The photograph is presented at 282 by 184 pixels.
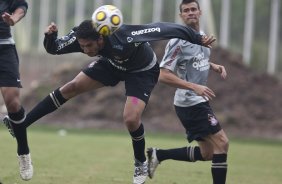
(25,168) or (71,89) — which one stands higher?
(71,89)

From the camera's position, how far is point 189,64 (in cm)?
968

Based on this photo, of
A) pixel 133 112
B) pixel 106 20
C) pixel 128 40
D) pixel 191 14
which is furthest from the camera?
pixel 191 14

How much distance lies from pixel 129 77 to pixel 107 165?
365cm

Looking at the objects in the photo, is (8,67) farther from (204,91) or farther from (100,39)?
(204,91)

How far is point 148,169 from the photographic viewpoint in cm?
1012

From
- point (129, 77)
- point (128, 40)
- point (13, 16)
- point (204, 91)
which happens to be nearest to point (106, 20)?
point (128, 40)

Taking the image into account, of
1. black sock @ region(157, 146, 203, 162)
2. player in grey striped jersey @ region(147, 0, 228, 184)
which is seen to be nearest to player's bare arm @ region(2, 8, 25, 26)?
player in grey striped jersey @ region(147, 0, 228, 184)

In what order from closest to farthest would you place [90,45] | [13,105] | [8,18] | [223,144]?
[90,45]
[8,18]
[13,105]
[223,144]

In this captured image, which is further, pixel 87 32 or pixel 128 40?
pixel 128 40

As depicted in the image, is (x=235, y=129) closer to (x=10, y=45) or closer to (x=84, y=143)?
(x=84, y=143)

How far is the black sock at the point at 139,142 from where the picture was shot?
9.21m

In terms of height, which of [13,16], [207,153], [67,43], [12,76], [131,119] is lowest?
[207,153]

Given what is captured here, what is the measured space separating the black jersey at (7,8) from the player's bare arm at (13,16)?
0.45ft

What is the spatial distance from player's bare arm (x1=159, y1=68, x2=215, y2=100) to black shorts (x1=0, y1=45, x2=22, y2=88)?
198 centimetres
